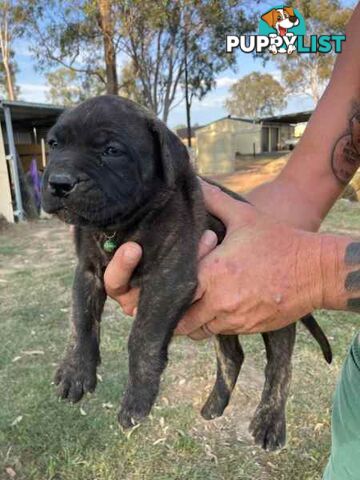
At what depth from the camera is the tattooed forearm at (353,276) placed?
1854 millimetres

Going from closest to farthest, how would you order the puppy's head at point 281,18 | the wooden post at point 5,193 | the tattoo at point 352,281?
the tattoo at point 352,281 → the wooden post at point 5,193 → the puppy's head at point 281,18

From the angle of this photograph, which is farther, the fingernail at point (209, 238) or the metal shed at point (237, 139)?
the metal shed at point (237, 139)

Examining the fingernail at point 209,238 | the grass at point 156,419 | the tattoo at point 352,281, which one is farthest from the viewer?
the grass at point 156,419

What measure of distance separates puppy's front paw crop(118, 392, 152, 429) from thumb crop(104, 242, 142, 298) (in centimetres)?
47

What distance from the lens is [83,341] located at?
2.48m

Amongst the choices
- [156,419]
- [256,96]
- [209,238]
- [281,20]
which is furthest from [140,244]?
[256,96]

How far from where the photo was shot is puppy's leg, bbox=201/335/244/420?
3284 millimetres

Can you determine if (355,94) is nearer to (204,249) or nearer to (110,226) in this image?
(204,249)

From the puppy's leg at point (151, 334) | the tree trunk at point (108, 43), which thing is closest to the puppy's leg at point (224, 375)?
the puppy's leg at point (151, 334)

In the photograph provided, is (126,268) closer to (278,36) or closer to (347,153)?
(347,153)

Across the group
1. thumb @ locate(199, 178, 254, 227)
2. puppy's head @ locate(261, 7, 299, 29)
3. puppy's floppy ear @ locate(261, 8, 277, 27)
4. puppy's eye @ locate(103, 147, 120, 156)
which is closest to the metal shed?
puppy's head @ locate(261, 7, 299, 29)

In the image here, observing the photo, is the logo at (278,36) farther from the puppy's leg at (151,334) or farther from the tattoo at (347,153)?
the puppy's leg at (151,334)

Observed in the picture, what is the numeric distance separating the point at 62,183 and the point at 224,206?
0.74 metres

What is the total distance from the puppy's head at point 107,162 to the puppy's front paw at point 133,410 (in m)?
0.73
